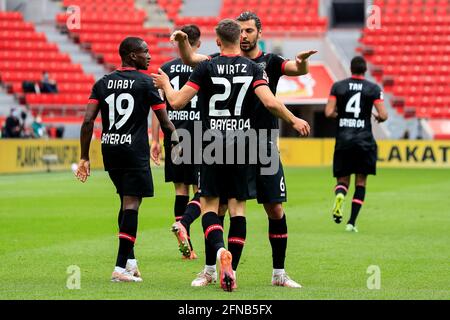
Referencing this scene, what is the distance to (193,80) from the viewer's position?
8.66 metres

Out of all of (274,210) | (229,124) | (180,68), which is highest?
(180,68)

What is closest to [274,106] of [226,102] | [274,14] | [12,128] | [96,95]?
[226,102]

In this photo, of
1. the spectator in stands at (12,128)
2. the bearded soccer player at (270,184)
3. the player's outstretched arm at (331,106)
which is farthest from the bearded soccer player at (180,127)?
the spectator in stands at (12,128)

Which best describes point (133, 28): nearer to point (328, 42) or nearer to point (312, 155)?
point (328, 42)

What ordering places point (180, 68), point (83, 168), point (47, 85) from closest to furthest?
1. point (83, 168)
2. point (180, 68)
3. point (47, 85)

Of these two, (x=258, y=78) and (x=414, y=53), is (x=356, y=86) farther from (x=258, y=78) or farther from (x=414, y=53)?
(x=414, y=53)

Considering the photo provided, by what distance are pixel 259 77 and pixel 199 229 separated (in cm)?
621

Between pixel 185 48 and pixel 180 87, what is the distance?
7.29ft

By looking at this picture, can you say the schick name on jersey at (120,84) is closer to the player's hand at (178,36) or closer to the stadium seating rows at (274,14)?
the player's hand at (178,36)

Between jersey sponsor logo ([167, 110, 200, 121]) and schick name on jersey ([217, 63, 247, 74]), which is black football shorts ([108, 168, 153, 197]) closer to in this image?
schick name on jersey ([217, 63, 247, 74])

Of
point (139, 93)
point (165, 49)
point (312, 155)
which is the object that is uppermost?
point (139, 93)

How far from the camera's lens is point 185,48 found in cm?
930
